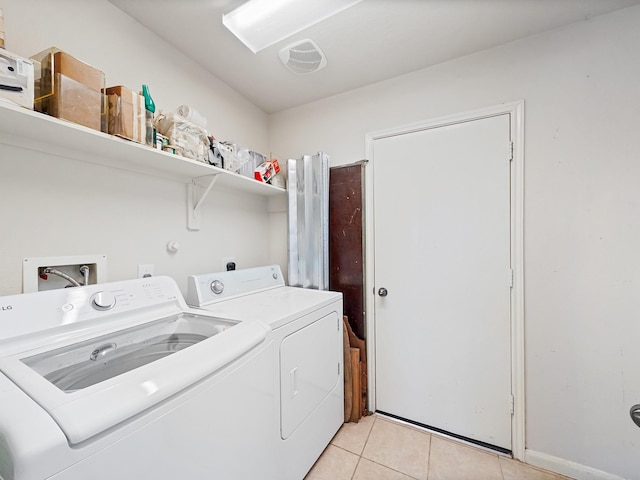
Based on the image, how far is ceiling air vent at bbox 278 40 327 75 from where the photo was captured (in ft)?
5.25

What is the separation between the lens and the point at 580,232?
146 centimetres

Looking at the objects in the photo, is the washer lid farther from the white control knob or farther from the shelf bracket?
the shelf bracket

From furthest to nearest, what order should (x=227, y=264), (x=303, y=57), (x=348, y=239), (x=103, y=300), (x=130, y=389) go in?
1. (x=348, y=239)
2. (x=227, y=264)
3. (x=303, y=57)
4. (x=103, y=300)
5. (x=130, y=389)

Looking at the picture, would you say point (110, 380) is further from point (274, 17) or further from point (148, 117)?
point (274, 17)

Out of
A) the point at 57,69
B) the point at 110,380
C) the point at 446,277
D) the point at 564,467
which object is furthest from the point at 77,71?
the point at 564,467

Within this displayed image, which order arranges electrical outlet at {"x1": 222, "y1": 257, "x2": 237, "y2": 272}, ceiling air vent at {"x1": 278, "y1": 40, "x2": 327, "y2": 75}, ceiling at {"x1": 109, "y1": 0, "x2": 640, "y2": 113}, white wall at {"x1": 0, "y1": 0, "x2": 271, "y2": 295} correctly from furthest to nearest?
1. electrical outlet at {"x1": 222, "y1": 257, "x2": 237, "y2": 272}
2. ceiling air vent at {"x1": 278, "y1": 40, "x2": 327, "y2": 75}
3. ceiling at {"x1": 109, "y1": 0, "x2": 640, "y2": 113}
4. white wall at {"x1": 0, "y1": 0, "x2": 271, "y2": 295}

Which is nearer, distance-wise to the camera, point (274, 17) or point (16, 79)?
point (16, 79)

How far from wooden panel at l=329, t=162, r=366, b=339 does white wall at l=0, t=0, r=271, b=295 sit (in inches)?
33.0

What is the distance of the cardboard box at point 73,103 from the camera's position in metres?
0.96

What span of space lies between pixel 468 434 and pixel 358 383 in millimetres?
765

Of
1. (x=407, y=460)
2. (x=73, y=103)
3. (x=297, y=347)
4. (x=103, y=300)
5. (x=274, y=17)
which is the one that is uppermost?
(x=274, y=17)

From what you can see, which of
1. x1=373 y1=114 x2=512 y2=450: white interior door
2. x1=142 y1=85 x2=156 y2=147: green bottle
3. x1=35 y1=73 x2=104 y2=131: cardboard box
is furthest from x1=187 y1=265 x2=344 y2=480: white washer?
x1=35 y1=73 x2=104 y2=131: cardboard box

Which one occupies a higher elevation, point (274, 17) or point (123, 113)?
point (274, 17)

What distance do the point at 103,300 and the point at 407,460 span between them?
188cm
